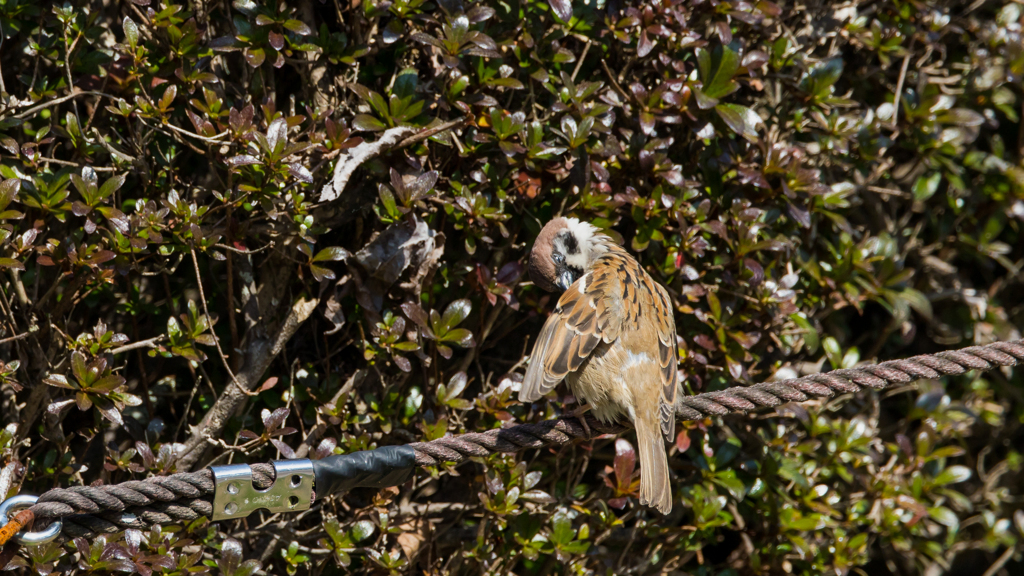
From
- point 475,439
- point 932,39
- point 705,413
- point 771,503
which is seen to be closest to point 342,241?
point 475,439

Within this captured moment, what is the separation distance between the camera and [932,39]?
378 cm

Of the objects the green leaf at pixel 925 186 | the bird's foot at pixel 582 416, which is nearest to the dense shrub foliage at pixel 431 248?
the green leaf at pixel 925 186

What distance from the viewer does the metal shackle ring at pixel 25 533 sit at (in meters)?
1.83

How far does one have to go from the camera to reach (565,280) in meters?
2.99

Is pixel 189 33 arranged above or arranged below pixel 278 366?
above

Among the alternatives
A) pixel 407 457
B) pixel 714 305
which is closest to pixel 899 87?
pixel 714 305

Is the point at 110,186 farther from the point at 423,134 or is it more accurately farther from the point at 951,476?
the point at 951,476

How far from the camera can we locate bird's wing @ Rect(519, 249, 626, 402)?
2.64 m

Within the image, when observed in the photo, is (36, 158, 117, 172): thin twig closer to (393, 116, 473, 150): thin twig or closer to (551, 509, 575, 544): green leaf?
(393, 116, 473, 150): thin twig

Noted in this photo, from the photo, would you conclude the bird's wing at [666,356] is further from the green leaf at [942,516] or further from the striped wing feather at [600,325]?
the green leaf at [942,516]

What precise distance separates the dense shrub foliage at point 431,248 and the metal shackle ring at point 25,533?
59 cm

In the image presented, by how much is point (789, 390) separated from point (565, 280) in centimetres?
87

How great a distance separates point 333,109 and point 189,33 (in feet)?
1.71

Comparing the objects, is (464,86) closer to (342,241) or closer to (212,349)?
(342,241)
